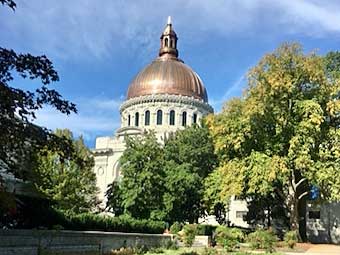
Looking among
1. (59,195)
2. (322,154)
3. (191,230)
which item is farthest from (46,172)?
(322,154)

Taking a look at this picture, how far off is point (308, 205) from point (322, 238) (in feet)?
8.60

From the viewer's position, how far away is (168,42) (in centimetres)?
8619

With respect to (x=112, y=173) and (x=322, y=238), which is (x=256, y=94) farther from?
(x=112, y=173)

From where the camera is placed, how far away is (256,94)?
33125 mm

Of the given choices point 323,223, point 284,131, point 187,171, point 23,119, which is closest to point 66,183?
point 187,171

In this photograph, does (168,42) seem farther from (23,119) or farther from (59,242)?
(23,119)

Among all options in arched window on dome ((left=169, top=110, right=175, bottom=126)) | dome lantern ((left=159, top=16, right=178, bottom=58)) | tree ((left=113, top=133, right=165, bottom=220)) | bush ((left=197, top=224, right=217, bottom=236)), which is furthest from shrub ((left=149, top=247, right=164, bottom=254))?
dome lantern ((left=159, top=16, right=178, bottom=58))

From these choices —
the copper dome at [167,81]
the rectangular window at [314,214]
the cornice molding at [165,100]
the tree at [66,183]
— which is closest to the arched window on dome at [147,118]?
the cornice molding at [165,100]

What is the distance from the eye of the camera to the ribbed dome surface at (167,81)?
73.7 meters

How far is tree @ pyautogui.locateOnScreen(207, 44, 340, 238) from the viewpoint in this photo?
31.3 meters

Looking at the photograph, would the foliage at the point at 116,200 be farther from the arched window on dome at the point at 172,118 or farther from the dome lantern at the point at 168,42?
the dome lantern at the point at 168,42

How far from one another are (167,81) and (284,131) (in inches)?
1680

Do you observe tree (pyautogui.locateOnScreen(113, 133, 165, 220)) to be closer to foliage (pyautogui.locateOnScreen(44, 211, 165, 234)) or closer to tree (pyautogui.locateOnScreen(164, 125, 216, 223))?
tree (pyautogui.locateOnScreen(164, 125, 216, 223))

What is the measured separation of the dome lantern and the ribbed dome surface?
5176 mm
